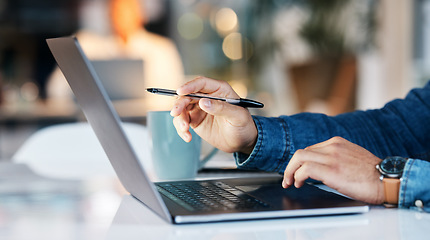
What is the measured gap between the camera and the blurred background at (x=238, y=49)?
13.2ft

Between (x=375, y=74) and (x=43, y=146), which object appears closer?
(x=43, y=146)

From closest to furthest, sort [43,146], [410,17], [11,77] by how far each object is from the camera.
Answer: [43,146] < [410,17] < [11,77]

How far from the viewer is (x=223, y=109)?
723 mm

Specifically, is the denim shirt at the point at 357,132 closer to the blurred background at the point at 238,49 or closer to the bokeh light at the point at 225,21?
the blurred background at the point at 238,49

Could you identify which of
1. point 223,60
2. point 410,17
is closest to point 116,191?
point 410,17

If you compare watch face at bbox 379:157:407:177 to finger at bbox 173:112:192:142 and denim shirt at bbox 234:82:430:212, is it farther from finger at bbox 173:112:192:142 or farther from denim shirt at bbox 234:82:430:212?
finger at bbox 173:112:192:142

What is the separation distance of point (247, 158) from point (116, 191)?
0.73 ft

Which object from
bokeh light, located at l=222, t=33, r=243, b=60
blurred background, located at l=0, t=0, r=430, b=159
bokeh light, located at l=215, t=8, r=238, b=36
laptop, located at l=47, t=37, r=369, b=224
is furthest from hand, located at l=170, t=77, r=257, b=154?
bokeh light, located at l=215, t=8, r=238, b=36

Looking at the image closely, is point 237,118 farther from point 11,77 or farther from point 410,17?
point 11,77

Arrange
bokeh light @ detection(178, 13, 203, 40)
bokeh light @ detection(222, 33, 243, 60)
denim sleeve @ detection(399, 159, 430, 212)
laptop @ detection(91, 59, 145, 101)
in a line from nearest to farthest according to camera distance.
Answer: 1. denim sleeve @ detection(399, 159, 430, 212)
2. laptop @ detection(91, 59, 145, 101)
3. bokeh light @ detection(222, 33, 243, 60)
4. bokeh light @ detection(178, 13, 203, 40)

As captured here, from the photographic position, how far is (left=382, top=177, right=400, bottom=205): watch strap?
0.64 metres

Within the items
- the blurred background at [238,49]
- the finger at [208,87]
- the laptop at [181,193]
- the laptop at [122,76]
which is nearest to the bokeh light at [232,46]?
the blurred background at [238,49]

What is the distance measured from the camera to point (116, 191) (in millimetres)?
806

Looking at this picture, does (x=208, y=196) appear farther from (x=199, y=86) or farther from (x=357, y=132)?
(x=357, y=132)
